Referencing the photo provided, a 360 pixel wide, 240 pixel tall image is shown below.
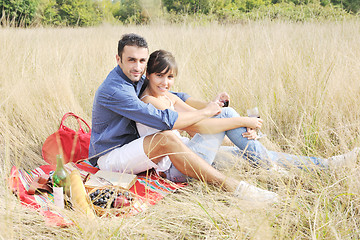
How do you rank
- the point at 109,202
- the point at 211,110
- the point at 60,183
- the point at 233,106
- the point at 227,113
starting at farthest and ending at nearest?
the point at 233,106
the point at 227,113
the point at 211,110
the point at 60,183
the point at 109,202

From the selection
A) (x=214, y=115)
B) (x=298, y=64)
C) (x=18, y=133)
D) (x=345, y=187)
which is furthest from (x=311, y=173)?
(x=18, y=133)

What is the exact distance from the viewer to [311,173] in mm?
2023

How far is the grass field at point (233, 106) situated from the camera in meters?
1.64

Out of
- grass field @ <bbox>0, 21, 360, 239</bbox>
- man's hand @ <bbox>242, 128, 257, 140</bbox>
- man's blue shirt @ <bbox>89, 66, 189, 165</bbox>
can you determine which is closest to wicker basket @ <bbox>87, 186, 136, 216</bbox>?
grass field @ <bbox>0, 21, 360, 239</bbox>

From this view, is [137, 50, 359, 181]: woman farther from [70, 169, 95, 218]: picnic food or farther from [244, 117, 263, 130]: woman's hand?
[70, 169, 95, 218]: picnic food

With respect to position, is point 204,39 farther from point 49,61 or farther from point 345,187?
point 345,187

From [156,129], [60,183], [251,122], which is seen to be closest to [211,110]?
[251,122]

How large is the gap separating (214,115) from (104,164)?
3.16 feet

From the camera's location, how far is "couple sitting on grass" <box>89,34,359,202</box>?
7.40 feet

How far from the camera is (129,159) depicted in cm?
236

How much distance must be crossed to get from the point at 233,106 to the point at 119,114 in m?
1.42

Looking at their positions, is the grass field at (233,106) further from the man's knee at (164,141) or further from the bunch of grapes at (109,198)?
the man's knee at (164,141)

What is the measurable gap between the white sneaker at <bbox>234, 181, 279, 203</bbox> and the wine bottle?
3.60 ft

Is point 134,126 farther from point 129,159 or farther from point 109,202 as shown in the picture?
point 109,202
